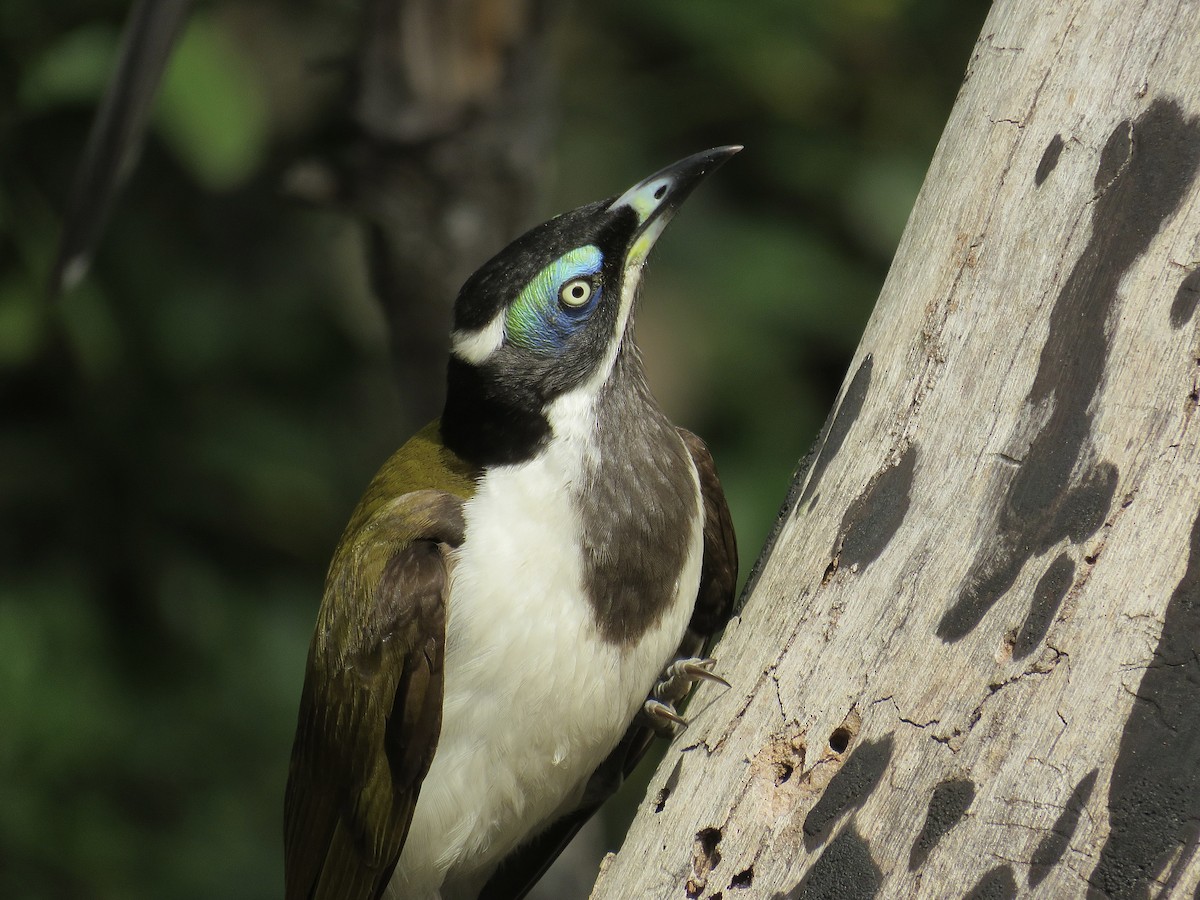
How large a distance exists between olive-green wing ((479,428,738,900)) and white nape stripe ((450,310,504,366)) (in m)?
0.58

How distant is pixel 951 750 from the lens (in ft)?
6.56

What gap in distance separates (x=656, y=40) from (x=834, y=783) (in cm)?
365

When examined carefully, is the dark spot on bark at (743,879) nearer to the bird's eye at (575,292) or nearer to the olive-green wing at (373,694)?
the olive-green wing at (373,694)

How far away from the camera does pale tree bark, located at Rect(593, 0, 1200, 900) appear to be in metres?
1.92

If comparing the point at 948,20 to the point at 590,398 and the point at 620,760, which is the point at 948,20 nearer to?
the point at 590,398

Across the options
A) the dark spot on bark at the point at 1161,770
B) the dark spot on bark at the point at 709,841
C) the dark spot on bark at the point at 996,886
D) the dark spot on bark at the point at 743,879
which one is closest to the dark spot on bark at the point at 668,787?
the dark spot on bark at the point at 709,841

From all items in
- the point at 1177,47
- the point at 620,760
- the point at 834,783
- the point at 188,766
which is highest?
the point at 1177,47

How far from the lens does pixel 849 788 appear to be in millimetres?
2045

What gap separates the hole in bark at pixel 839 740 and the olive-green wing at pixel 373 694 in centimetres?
97

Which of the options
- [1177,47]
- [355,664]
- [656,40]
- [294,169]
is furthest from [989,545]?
[656,40]

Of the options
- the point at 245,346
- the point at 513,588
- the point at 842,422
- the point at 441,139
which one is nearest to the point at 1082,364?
the point at 842,422

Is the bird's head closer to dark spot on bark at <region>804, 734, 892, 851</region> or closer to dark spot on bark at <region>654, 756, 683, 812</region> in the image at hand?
dark spot on bark at <region>654, 756, 683, 812</region>

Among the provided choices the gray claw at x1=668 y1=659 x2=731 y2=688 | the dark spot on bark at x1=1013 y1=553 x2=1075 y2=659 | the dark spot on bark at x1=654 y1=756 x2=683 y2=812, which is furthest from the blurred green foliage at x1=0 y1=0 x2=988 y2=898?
the dark spot on bark at x1=1013 y1=553 x2=1075 y2=659

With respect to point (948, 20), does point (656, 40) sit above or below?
below
